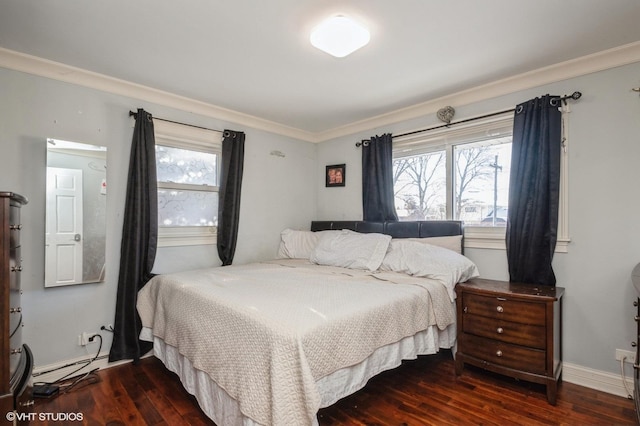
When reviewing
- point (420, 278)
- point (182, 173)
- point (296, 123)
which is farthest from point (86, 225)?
point (420, 278)

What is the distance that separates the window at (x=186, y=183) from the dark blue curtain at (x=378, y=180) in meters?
1.68

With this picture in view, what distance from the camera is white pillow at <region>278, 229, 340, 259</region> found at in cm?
362

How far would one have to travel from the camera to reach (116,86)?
267cm

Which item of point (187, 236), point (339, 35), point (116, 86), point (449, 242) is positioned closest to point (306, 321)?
point (339, 35)

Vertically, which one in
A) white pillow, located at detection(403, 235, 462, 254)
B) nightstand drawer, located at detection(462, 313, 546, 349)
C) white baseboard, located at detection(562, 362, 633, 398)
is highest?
white pillow, located at detection(403, 235, 462, 254)

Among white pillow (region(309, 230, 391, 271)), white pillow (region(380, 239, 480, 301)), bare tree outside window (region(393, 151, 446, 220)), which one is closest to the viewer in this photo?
white pillow (region(380, 239, 480, 301))

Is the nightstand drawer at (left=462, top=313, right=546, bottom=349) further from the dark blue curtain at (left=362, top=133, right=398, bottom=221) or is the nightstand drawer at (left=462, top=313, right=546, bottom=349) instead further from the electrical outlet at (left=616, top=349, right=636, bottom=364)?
the dark blue curtain at (left=362, top=133, right=398, bottom=221)

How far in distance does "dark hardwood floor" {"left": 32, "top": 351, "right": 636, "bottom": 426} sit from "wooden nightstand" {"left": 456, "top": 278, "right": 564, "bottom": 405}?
5.3 inches

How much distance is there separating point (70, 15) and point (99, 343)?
2413mm

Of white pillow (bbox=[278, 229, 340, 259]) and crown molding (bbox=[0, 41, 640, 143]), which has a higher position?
crown molding (bbox=[0, 41, 640, 143])

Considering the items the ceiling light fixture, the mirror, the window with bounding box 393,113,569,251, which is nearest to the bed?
the window with bounding box 393,113,569,251

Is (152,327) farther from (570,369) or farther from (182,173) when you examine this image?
(570,369)

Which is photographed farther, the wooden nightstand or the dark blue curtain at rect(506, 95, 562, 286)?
the dark blue curtain at rect(506, 95, 562, 286)

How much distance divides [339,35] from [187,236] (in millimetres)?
2324
